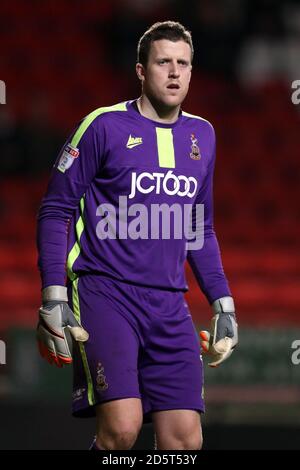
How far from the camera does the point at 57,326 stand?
347 cm

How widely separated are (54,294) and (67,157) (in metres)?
0.47

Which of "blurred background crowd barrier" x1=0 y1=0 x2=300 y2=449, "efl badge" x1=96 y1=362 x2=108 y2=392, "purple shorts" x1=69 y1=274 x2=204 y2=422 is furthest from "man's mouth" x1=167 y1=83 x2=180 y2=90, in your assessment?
"blurred background crowd barrier" x1=0 y1=0 x2=300 y2=449

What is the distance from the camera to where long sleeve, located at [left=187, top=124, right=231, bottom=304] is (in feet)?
12.7

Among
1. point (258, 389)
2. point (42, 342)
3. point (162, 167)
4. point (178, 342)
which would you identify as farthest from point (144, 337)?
point (258, 389)

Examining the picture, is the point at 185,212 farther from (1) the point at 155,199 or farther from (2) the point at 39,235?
(2) the point at 39,235

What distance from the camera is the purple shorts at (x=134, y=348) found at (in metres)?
3.55

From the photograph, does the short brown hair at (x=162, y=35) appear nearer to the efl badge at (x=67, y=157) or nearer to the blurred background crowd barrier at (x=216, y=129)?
the efl badge at (x=67, y=157)

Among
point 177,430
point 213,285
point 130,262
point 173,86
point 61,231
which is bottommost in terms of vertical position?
point 177,430

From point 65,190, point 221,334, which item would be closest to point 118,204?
point 65,190

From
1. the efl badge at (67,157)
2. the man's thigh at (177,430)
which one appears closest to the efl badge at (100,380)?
the man's thigh at (177,430)

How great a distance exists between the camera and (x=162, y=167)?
3695mm

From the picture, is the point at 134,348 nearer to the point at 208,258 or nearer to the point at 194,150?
the point at 208,258

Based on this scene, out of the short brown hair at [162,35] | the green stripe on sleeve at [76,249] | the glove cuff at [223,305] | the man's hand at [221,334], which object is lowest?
the man's hand at [221,334]

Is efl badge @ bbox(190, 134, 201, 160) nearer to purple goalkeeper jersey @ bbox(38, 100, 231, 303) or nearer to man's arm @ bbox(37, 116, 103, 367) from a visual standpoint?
purple goalkeeper jersey @ bbox(38, 100, 231, 303)
